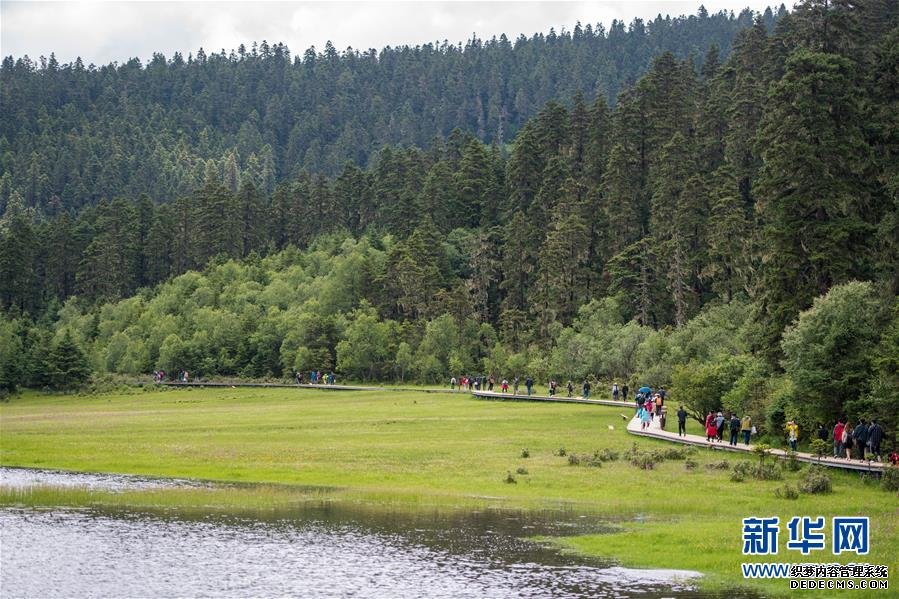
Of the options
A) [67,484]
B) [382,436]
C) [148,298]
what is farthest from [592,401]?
[148,298]

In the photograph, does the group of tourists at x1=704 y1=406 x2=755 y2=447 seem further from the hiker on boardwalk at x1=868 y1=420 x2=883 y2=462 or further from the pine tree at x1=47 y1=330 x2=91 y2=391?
the pine tree at x1=47 y1=330 x2=91 y2=391

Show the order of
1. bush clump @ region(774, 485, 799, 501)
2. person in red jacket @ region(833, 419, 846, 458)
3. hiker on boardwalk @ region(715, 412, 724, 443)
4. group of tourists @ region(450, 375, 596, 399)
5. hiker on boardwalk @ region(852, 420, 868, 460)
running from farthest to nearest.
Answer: group of tourists @ region(450, 375, 596, 399) < hiker on boardwalk @ region(715, 412, 724, 443) < person in red jacket @ region(833, 419, 846, 458) < hiker on boardwalk @ region(852, 420, 868, 460) < bush clump @ region(774, 485, 799, 501)

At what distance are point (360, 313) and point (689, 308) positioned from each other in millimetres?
40412

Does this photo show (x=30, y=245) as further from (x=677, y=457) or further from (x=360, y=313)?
(x=677, y=457)

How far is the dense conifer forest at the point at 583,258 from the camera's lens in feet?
193

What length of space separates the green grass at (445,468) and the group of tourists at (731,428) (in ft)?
6.79

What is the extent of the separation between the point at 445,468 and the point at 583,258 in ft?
246

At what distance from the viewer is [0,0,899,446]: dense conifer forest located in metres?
58.8

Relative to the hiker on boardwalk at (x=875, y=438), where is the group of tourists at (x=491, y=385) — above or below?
above

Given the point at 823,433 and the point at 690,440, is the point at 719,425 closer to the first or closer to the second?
the point at 690,440

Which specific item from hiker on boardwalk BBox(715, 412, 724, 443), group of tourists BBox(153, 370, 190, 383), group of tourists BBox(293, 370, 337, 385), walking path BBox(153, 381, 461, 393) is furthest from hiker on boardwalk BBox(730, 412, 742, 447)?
group of tourists BBox(153, 370, 190, 383)

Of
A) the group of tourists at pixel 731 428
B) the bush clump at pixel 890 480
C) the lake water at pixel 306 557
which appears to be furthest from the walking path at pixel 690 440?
the lake water at pixel 306 557

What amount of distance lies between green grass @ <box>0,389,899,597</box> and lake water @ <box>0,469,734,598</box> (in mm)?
2209

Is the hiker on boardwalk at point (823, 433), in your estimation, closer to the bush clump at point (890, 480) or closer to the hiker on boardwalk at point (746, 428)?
the hiker on boardwalk at point (746, 428)
